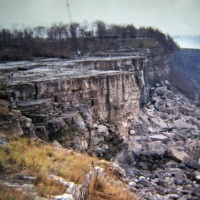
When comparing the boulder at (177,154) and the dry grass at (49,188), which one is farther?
the boulder at (177,154)

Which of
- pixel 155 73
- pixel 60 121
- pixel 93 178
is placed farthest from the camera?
pixel 155 73

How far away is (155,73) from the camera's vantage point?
41.6 m

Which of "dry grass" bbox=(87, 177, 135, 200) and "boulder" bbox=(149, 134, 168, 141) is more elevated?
"dry grass" bbox=(87, 177, 135, 200)

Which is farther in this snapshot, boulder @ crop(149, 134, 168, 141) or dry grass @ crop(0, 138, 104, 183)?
boulder @ crop(149, 134, 168, 141)

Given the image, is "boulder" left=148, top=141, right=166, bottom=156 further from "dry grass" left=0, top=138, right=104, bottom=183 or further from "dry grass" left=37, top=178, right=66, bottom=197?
"dry grass" left=37, top=178, right=66, bottom=197

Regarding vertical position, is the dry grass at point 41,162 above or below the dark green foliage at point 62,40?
below

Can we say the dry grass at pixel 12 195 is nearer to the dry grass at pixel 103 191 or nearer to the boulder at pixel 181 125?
the dry grass at pixel 103 191

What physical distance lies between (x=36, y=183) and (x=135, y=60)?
25.9 m

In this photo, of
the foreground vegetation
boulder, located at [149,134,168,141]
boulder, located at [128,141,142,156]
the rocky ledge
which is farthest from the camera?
boulder, located at [149,134,168,141]

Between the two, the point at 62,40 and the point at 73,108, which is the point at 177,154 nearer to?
the point at 73,108

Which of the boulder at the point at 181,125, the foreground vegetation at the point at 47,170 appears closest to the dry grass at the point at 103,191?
the foreground vegetation at the point at 47,170

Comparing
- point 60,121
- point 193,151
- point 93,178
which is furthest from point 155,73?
point 93,178

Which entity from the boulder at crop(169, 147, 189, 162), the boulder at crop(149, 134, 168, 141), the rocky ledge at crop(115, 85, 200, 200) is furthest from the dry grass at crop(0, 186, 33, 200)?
the boulder at crop(149, 134, 168, 141)

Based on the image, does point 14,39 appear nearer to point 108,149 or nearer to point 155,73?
point 155,73
